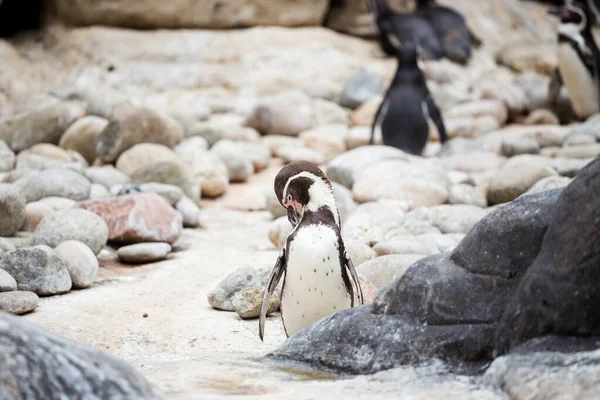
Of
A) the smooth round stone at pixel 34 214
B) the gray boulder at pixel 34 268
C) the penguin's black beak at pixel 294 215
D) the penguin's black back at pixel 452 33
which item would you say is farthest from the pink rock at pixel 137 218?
the penguin's black back at pixel 452 33

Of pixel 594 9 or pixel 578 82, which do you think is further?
pixel 594 9

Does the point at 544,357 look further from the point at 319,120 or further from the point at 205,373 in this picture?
the point at 319,120

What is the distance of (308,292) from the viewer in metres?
3.24

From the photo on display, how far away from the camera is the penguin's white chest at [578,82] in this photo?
9.55 metres

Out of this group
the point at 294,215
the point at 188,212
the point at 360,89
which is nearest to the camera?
the point at 294,215

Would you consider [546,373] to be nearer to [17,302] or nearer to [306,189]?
[306,189]

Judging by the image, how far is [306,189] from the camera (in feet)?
10.9

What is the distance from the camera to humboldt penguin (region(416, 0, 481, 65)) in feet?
40.1

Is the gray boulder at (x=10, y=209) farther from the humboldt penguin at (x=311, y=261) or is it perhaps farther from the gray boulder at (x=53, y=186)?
the humboldt penguin at (x=311, y=261)

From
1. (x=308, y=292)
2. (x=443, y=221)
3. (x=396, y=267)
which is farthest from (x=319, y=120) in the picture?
(x=308, y=292)

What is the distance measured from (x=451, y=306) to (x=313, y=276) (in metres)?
1.14

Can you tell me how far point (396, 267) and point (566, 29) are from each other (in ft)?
22.2

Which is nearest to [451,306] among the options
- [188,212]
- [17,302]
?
[17,302]

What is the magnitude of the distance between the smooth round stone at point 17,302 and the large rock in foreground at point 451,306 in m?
1.72
